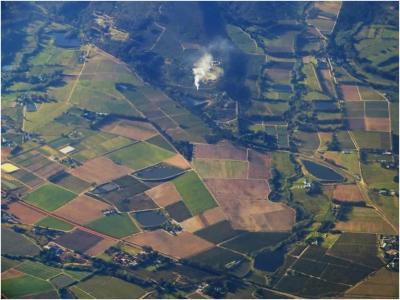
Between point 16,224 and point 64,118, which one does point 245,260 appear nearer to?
point 16,224

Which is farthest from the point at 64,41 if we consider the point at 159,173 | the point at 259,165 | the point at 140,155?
the point at 259,165

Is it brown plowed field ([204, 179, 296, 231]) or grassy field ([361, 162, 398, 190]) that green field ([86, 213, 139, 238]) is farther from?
grassy field ([361, 162, 398, 190])

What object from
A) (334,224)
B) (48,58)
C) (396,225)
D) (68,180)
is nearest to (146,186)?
(68,180)

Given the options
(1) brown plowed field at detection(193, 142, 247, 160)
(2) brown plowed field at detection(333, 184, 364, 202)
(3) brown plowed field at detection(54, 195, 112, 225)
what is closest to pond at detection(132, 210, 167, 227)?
(3) brown plowed field at detection(54, 195, 112, 225)

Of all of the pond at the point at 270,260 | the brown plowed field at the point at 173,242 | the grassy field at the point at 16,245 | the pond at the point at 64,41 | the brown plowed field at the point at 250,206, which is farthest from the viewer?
the pond at the point at 64,41

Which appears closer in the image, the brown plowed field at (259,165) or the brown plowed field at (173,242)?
the brown plowed field at (173,242)

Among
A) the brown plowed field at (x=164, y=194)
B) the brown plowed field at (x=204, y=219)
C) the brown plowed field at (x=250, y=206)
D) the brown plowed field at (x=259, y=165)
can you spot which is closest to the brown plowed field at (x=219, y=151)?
the brown plowed field at (x=259, y=165)

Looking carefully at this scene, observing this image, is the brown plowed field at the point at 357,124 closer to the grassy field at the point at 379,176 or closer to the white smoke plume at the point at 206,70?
the grassy field at the point at 379,176
